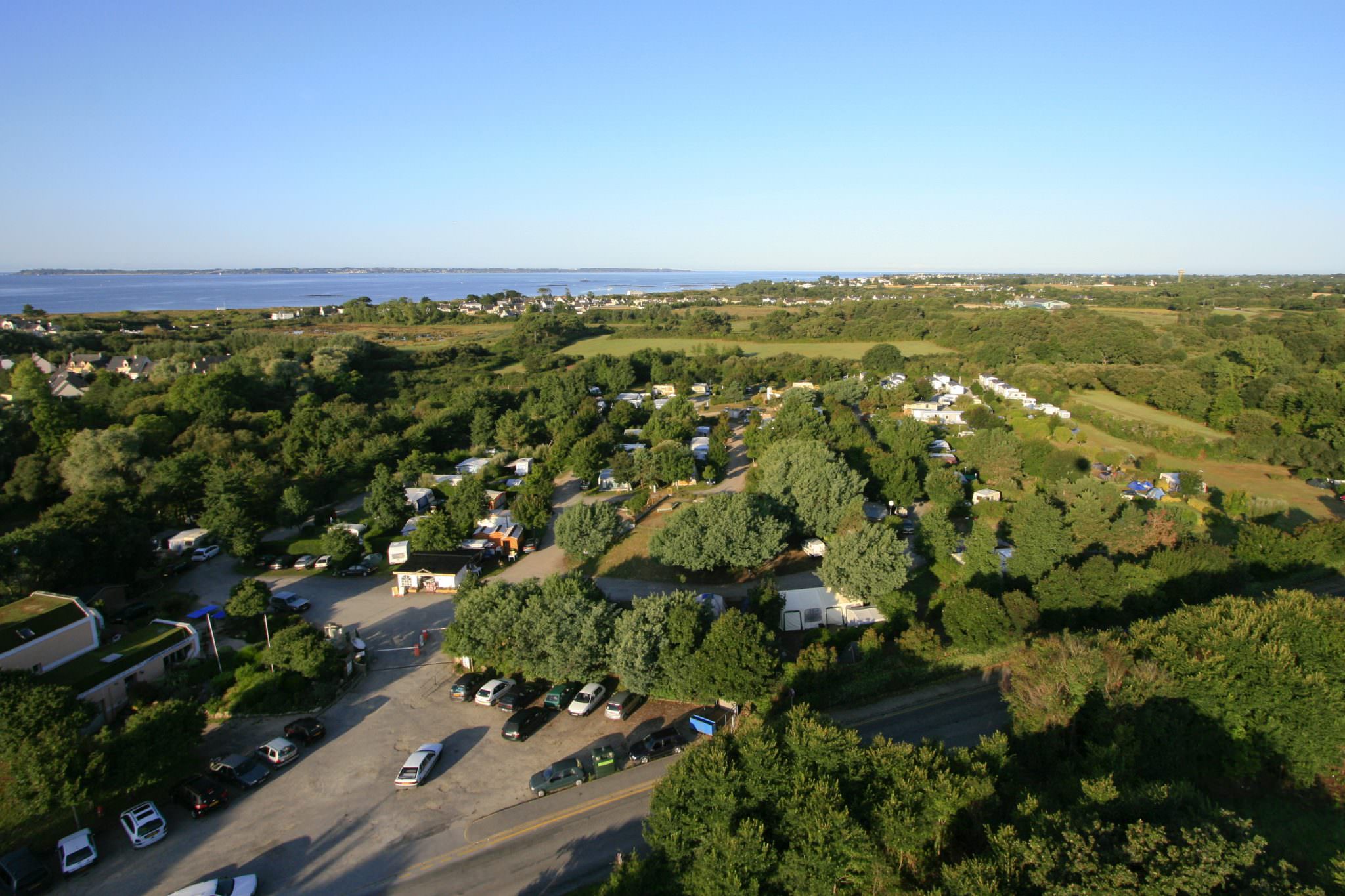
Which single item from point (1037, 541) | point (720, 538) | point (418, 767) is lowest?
point (418, 767)

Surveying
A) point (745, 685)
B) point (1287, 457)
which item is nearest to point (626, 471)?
point (745, 685)

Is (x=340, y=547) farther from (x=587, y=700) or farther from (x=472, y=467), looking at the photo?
(x=587, y=700)

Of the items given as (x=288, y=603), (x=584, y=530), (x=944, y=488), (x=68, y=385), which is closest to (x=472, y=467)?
(x=584, y=530)

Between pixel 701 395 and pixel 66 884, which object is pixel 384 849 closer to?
pixel 66 884

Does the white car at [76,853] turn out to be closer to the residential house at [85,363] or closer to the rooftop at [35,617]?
the rooftop at [35,617]

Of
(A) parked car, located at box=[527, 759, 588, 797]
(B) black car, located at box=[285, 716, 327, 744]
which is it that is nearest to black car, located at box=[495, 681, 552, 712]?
(A) parked car, located at box=[527, 759, 588, 797]
